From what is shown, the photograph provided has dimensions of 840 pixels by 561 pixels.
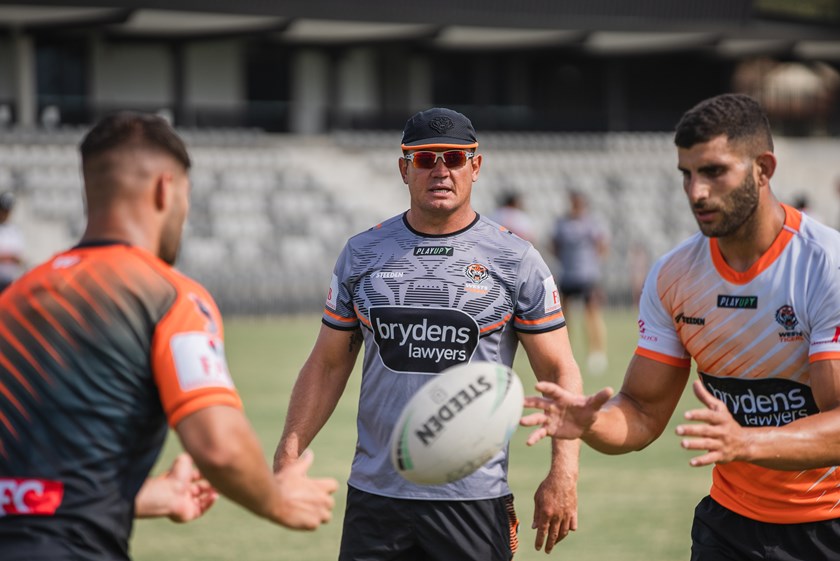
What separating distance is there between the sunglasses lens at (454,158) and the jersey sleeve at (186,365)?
211cm

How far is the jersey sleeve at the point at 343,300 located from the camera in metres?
5.68

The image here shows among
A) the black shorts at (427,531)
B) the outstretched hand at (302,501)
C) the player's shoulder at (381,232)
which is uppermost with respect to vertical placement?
the player's shoulder at (381,232)

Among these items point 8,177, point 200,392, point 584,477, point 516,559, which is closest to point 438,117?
point 200,392

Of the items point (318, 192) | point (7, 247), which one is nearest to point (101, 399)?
point (7, 247)

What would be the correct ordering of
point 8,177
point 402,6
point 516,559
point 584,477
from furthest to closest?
point 402,6
point 8,177
point 584,477
point 516,559

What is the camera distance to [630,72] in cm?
4397

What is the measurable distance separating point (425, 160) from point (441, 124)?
0.19m

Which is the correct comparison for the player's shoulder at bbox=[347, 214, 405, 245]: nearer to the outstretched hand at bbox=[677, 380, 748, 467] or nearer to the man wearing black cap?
the man wearing black cap

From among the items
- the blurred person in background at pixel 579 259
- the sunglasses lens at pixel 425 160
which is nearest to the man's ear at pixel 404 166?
the sunglasses lens at pixel 425 160

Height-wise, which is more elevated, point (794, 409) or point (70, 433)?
point (70, 433)

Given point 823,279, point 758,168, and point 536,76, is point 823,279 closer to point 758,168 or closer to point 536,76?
point 758,168

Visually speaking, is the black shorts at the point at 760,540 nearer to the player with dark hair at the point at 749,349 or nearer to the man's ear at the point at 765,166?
the player with dark hair at the point at 749,349

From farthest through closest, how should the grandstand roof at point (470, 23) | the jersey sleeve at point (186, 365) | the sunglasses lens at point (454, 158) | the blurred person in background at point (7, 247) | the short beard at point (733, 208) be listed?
the grandstand roof at point (470, 23) → the blurred person in background at point (7, 247) → the sunglasses lens at point (454, 158) → the short beard at point (733, 208) → the jersey sleeve at point (186, 365)

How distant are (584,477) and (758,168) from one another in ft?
21.2
